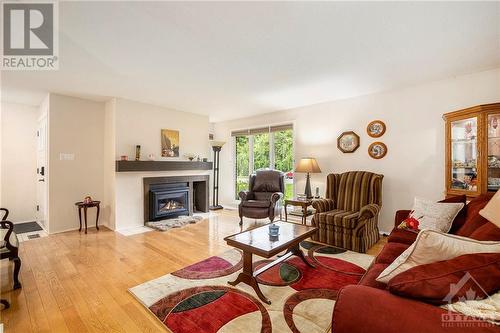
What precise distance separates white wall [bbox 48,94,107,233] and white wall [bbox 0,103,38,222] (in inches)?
53.1

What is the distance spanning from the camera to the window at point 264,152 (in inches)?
204

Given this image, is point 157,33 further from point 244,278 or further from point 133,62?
point 244,278

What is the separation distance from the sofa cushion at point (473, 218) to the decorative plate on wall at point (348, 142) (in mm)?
2087

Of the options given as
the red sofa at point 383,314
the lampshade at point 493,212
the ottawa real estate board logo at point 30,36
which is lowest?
the red sofa at point 383,314

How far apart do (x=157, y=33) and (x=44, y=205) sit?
4.01m

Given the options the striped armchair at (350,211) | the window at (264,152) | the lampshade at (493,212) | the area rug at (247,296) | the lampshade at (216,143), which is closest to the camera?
the lampshade at (493,212)

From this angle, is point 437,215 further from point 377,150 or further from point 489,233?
point 377,150

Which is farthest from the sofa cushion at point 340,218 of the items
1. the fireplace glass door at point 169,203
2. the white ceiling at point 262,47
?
the fireplace glass door at point 169,203

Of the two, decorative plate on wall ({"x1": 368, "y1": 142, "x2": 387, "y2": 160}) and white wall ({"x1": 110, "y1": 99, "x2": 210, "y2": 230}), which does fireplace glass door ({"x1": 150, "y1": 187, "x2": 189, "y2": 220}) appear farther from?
decorative plate on wall ({"x1": 368, "y1": 142, "x2": 387, "y2": 160})

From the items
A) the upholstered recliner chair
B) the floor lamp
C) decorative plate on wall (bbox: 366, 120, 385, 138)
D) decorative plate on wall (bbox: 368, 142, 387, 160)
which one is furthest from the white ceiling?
the floor lamp

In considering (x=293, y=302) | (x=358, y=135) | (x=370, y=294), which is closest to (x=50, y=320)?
(x=293, y=302)

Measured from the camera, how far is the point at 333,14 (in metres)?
1.89

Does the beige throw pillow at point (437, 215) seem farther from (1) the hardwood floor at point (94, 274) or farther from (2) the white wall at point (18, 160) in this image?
(2) the white wall at point (18, 160)

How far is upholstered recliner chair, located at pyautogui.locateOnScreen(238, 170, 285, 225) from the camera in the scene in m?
4.18
